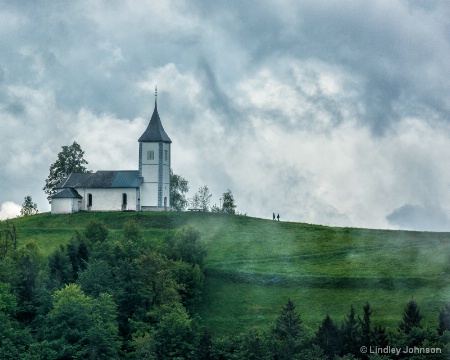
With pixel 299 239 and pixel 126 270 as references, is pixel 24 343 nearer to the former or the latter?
pixel 126 270

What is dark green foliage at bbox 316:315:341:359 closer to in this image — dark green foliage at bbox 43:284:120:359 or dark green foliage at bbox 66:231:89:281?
dark green foliage at bbox 43:284:120:359

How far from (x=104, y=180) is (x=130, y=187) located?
4.33m

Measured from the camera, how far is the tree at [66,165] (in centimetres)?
15025

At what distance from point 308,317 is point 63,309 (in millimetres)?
21932

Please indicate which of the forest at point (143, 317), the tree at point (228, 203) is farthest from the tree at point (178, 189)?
the forest at point (143, 317)

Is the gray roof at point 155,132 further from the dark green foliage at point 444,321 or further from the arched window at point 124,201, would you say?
the dark green foliage at point 444,321

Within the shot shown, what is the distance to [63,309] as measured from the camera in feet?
297

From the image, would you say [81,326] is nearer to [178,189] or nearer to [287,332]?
[287,332]

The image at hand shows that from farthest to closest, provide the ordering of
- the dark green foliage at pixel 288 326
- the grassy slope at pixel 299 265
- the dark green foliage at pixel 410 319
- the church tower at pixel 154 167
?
1. the church tower at pixel 154 167
2. the grassy slope at pixel 299 265
3. the dark green foliage at pixel 288 326
4. the dark green foliage at pixel 410 319

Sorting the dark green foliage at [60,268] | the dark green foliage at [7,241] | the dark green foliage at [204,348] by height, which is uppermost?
the dark green foliage at [7,241]

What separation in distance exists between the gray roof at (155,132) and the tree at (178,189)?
22.4 m


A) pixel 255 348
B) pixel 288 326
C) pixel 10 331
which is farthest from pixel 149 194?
pixel 255 348

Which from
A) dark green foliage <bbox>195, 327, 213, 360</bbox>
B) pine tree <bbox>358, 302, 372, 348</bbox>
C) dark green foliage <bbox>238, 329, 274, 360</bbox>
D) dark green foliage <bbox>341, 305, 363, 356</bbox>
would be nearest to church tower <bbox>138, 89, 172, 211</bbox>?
dark green foliage <bbox>195, 327, 213, 360</bbox>

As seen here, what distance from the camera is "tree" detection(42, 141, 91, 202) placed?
150250 mm
